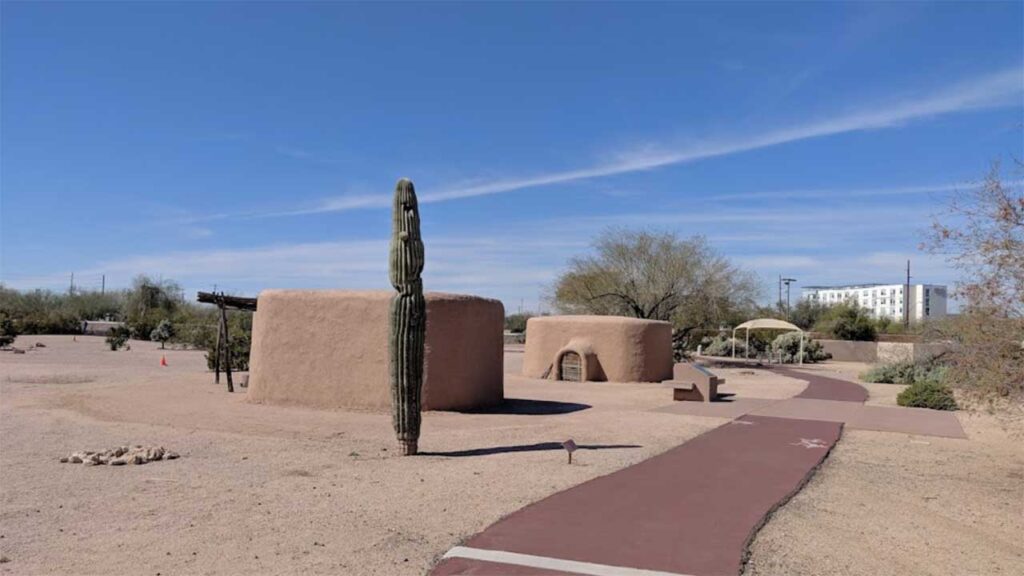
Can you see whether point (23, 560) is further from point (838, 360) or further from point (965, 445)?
point (838, 360)

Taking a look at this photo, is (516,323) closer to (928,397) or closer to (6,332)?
(6,332)

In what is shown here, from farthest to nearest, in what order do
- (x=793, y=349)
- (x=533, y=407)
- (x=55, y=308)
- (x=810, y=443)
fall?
1. (x=55, y=308)
2. (x=793, y=349)
3. (x=533, y=407)
4. (x=810, y=443)

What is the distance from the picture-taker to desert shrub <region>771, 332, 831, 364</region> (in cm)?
4238

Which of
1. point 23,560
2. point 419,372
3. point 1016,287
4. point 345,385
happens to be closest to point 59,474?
point 23,560

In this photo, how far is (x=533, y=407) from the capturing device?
17.3 meters

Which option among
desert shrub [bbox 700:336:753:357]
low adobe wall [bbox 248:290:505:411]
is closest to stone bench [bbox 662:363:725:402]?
low adobe wall [bbox 248:290:505:411]

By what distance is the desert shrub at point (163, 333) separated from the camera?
144 feet

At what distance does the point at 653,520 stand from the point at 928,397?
14589 millimetres

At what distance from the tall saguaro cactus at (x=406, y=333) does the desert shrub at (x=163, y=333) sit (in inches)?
1466

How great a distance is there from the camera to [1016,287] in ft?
28.6

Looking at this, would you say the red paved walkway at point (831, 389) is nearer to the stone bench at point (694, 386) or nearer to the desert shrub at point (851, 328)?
the stone bench at point (694, 386)

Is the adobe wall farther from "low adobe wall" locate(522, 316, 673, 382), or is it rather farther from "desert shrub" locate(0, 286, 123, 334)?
"desert shrub" locate(0, 286, 123, 334)

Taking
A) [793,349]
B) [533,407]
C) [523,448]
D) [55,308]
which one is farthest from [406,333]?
[55,308]

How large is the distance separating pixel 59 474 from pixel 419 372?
438 centimetres
